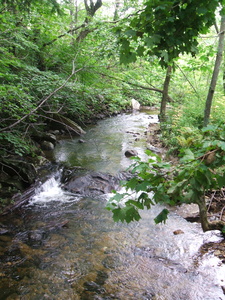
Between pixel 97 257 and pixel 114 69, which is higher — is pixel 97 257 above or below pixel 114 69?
below

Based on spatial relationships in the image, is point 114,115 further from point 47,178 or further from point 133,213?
point 133,213

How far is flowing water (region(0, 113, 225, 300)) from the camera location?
3.46 meters

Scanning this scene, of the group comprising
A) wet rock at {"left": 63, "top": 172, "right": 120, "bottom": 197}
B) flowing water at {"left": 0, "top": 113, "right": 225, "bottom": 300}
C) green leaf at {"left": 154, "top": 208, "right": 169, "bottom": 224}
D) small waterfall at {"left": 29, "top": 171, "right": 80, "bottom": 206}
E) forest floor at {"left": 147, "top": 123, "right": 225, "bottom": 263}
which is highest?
green leaf at {"left": 154, "top": 208, "right": 169, "bottom": 224}

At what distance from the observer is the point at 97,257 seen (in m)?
4.18

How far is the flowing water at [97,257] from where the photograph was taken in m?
3.46

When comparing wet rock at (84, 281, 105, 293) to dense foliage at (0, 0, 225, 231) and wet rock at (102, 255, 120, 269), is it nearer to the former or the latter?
wet rock at (102, 255, 120, 269)

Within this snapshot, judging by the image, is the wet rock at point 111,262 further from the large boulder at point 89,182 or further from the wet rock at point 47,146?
the wet rock at point 47,146

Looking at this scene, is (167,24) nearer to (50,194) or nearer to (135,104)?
(50,194)

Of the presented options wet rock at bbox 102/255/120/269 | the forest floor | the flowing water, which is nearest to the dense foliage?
the forest floor

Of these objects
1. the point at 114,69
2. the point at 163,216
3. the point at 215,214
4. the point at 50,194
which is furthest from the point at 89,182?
the point at 114,69

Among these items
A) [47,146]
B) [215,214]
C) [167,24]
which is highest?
[167,24]

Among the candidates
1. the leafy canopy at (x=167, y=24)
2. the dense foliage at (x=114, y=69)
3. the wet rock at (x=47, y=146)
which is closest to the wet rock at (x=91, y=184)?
the dense foliage at (x=114, y=69)

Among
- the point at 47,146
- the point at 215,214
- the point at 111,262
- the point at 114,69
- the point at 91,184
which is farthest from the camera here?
the point at 114,69

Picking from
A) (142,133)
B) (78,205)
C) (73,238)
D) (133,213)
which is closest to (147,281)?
(73,238)
